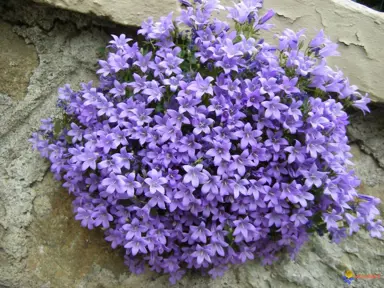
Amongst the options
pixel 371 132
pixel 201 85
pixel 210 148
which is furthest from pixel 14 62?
pixel 371 132

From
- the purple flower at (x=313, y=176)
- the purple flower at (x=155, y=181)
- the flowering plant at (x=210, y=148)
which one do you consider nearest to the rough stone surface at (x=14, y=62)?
the flowering plant at (x=210, y=148)

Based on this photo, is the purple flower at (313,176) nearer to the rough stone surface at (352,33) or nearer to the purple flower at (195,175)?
the purple flower at (195,175)

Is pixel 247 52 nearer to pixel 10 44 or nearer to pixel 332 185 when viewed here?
pixel 332 185

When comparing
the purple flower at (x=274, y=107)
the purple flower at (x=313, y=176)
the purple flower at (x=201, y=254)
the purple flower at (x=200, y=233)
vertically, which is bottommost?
the purple flower at (x=201, y=254)

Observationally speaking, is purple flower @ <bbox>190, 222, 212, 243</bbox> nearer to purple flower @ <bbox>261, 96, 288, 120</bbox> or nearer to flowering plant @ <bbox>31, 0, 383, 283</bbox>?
flowering plant @ <bbox>31, 0, 383, 283</bbox>

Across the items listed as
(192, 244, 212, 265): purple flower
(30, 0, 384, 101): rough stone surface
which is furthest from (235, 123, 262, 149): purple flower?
(30, 0, 384, 101): rough stone surface

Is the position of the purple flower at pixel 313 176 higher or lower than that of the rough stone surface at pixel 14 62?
higher

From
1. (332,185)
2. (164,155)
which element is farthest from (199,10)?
(332,185)

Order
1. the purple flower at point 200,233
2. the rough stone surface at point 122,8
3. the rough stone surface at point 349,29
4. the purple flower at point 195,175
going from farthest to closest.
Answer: the rough stone surface at point 349,29, the rough stone surface at point 122,8, the purple flower at point 200,233, the purple flower at point 195,175
